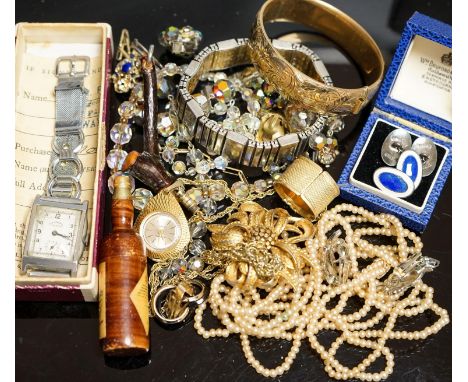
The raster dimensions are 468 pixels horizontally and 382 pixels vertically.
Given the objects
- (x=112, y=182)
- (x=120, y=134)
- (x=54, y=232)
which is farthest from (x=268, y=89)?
(x=54, y=232)

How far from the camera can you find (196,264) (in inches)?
65.2

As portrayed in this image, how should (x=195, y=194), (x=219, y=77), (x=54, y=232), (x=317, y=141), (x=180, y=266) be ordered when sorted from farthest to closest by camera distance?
(x=219, y=77), (x=317, y=141), (x=195, y=194), (x=180, y=266), (x=54, y=232)

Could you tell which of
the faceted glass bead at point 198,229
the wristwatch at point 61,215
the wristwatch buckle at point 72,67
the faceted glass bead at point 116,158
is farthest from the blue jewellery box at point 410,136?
the wristwatch buckle at point 72,67

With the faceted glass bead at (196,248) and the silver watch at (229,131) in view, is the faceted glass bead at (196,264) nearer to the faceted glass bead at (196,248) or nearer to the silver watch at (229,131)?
the faceted glass bead at (196,248)

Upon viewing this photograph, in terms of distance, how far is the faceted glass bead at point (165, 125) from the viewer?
1846mm

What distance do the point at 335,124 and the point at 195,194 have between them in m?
0.50

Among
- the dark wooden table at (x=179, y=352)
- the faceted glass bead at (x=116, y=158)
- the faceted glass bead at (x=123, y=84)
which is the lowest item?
the dark wooden table at (x=179, y=352)

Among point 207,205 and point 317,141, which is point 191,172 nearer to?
point 207,205

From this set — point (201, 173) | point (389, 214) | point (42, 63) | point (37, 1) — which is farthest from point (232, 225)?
point (37, 1)

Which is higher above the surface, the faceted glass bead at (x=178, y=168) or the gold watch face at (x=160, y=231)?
the faceted glass bead at (x=178, y=168)

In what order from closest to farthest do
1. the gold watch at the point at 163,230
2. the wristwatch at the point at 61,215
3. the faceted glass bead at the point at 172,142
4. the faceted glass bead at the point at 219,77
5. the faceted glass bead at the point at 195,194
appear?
the wristwatch at the point at 61,215 → the gold watch at the point at 163,230 → the faceted glass bead at the point at 195,194 → the faceted glass bead at the point at 172,142 → the faceted glass bead at the point at 219,77

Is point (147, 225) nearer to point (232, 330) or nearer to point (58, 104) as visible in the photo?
point (232, 330)

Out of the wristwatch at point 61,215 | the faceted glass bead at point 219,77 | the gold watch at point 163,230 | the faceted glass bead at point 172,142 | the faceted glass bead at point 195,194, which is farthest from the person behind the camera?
the faceted glass bead at point 219,77

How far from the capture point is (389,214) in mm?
1794
